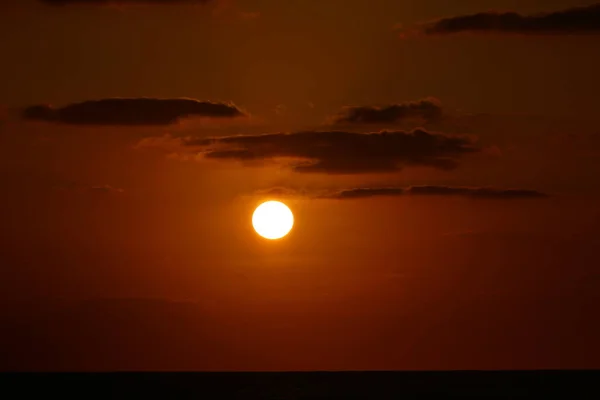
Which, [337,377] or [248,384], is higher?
[337,377]

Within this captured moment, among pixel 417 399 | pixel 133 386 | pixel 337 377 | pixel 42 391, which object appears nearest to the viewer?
pixel 417 399

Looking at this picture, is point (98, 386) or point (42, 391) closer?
point (42, 391)

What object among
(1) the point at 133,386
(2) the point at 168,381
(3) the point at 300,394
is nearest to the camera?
(3) the point at 300,394

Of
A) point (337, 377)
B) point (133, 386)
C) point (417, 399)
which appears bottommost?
point (417, 399)

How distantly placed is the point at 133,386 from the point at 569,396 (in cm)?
2119

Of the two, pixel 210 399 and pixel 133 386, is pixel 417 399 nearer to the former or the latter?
pixel 210 399

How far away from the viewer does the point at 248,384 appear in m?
46.1

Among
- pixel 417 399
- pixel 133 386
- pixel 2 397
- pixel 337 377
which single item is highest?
pixel 337 377

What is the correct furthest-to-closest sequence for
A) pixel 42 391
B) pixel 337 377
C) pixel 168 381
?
1. pixel 337 377
2. pixel 168 381
3. pixel 42 391

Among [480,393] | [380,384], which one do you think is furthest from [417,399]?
[380,384]

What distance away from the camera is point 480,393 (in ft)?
120

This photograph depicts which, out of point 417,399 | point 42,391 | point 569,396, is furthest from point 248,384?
point 569,396

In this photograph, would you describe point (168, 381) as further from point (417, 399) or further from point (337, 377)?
point (417, 399)

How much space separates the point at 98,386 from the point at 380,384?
48.2 feet
